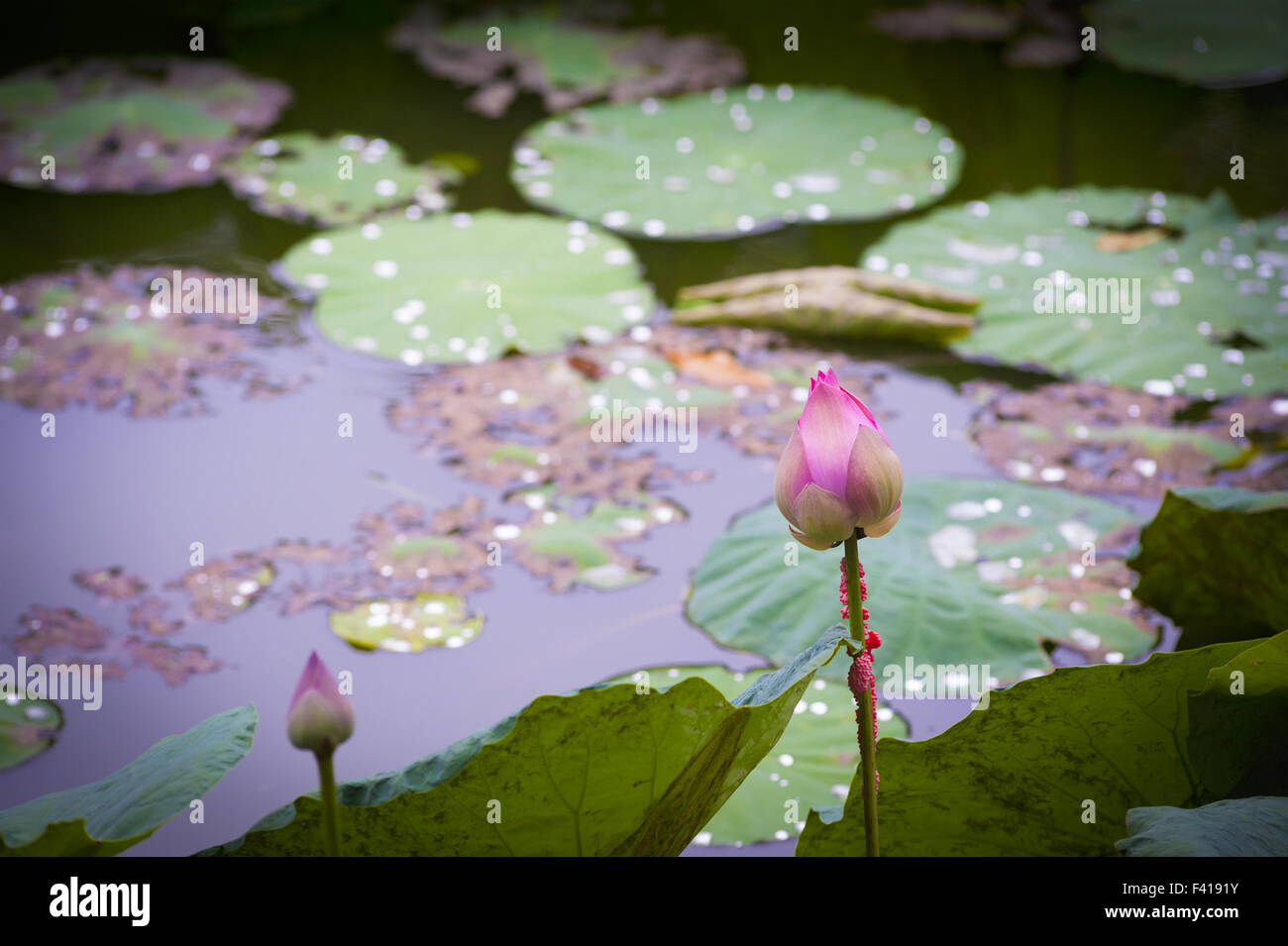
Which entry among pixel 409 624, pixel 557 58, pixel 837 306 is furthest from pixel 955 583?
pixel 557 58

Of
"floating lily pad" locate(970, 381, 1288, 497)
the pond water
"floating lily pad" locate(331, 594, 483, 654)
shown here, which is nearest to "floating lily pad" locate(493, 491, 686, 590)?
the pond water

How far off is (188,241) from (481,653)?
1.46 meters

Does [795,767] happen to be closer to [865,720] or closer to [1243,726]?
[1243,726]

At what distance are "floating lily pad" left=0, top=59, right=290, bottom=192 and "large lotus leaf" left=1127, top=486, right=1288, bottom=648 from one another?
2.29m

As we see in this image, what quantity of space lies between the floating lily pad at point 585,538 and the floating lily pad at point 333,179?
3.70ft

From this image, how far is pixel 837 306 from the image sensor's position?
7.57ft

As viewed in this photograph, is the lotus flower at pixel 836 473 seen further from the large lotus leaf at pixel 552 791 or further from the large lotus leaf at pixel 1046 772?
the large lotus leaf at pixel 1046 772

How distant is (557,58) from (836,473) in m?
3.13

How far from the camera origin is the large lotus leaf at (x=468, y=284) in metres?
2.27

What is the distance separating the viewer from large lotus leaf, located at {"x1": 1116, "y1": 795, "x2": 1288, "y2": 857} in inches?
25.3

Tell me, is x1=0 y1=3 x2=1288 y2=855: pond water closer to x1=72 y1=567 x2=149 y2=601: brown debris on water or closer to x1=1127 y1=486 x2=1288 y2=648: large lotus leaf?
x1=72 y1=567 x2=149 y2=601: brown debris on water

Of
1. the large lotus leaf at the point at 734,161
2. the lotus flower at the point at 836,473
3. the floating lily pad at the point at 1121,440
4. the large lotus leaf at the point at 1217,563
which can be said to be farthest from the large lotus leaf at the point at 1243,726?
the large lotus leaf at the point at 734,161

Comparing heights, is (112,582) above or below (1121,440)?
below
